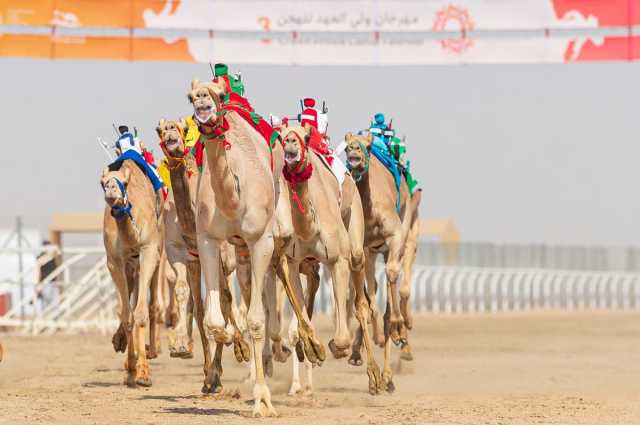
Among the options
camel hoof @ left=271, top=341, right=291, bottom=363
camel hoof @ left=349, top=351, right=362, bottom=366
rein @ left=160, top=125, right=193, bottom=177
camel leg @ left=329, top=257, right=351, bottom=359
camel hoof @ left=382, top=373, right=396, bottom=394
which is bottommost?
camel hoof @ left=382, top=373, right=396, bottom=394

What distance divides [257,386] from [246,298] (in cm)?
167

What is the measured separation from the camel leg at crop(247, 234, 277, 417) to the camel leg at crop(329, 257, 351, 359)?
1.10m

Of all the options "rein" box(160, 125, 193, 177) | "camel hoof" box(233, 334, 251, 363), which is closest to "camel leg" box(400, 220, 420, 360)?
"rein" box(160, 125, 193, 177)

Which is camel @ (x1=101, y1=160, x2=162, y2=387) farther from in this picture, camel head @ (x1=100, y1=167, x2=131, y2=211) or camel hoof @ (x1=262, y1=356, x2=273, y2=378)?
camel hoof @ (x1=262, y1=356, x2=273, y2=378)

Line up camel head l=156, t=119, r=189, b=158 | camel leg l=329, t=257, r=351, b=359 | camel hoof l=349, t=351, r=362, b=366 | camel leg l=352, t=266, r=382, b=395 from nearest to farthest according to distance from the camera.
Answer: camel leg l=329, t=257, r=351, b=359
camel head l=156, t=119, r=189, b=158
camel leg l=352, t=266, r=382, b=395
camel hoof l=349, t=351, r=362, b=366

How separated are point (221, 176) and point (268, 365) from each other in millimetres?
4204

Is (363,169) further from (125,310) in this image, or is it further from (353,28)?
(353,28)

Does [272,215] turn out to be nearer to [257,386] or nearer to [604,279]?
[257,386]

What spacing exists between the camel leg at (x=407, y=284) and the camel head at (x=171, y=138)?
453cm

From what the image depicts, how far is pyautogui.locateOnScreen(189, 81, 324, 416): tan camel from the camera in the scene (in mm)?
11039

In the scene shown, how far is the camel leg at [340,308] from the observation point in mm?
12344

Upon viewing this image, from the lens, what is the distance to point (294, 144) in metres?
12.2

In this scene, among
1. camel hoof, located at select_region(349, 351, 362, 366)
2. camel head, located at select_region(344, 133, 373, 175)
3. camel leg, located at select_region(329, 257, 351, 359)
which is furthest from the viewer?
camel hoof, located at select_region(349, 351, 362, 366)

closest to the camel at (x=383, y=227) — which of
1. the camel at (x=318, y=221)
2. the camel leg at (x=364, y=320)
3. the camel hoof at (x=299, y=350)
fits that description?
the camel leg at (x=364, y=320)
